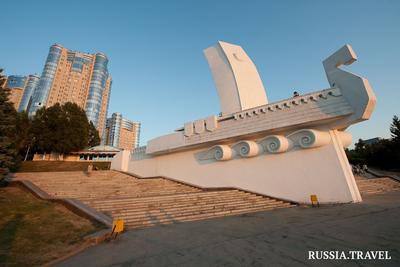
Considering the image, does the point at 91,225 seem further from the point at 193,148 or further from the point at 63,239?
the point at 193,148

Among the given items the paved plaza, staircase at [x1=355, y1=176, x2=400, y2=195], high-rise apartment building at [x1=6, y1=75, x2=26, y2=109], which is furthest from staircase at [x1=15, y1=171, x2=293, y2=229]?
high-rise apartment building at [x1=6, y1=75, x2=26, y2=109]

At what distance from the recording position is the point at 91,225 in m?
5.76

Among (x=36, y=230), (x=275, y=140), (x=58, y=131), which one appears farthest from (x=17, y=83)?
(x=275, y=140)

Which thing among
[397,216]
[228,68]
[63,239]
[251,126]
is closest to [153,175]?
[251,126]

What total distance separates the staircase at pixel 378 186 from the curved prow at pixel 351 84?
6.92 metres

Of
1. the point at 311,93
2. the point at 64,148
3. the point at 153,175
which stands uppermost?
the point at 64,148

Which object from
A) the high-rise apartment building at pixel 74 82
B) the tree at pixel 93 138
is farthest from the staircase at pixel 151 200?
the high-rise apartment building at pixel 74 82

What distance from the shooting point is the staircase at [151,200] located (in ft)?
23.5

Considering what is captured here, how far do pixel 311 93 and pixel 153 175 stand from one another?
1383 centimetres

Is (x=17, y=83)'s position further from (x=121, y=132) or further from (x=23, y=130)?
(x=23, y=130)

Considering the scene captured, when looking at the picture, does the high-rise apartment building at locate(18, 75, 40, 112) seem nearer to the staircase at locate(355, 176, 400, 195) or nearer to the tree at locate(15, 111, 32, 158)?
the tree at locate(15, 111, 32, 158)

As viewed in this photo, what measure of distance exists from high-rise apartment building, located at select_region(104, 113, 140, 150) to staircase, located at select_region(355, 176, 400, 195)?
92.7 metres

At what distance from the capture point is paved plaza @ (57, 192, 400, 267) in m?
3.23

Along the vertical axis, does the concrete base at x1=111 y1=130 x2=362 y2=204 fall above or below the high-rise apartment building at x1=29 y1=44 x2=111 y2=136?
below
